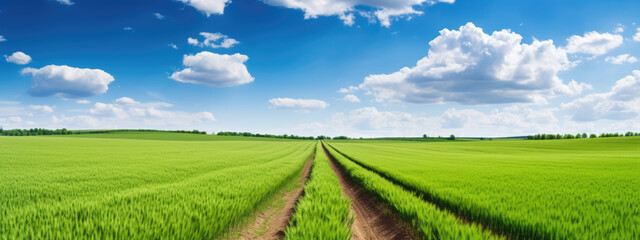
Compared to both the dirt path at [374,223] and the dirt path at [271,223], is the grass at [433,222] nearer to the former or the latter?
the dirt path at [374,223]

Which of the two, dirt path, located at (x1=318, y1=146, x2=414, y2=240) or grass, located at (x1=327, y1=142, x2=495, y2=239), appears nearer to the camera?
grass, located at (x1=327, y1=142, x2=495, y2=239)

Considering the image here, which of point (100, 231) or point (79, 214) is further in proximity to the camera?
point (79, 214)

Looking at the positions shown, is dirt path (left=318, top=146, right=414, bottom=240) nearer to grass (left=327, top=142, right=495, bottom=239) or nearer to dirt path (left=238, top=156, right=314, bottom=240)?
grass (left=327, top=142, right=495, bottom=239)

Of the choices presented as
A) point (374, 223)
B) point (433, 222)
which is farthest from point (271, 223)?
point (433, 222)

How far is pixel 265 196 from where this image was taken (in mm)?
10125

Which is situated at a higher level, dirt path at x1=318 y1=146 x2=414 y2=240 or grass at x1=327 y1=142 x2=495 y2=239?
grass at x1=327 y1=142 x2=495 y2=239

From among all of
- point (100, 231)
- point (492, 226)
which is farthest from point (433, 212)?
point (100, 231)

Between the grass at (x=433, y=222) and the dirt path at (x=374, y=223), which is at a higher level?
the grass at (x=433, y=222)

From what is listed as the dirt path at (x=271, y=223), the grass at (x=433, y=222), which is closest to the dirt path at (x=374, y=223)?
the grass at (x=433, y=222)

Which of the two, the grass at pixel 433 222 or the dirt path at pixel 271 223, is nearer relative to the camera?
the grass at pixel 433 222

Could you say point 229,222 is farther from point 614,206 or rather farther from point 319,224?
point 614,206

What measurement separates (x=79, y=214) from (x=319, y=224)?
4.82 meters

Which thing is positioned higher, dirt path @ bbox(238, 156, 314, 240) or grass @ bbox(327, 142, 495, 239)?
grass @ bbox(327, 142, 495, 239)

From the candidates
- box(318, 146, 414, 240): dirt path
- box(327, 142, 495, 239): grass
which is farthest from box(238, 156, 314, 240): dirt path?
box(327, 142, 495, 239): grass
